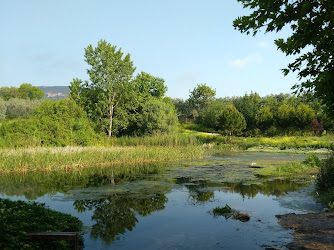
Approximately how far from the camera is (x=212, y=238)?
7359mm

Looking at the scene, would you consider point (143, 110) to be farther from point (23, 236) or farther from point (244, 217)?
point (23, 236)

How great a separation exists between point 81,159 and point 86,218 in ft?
33.4

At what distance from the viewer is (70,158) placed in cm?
1833

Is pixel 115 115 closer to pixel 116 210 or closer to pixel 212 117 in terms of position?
pixel 212 117

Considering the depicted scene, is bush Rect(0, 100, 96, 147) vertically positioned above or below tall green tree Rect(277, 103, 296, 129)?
below

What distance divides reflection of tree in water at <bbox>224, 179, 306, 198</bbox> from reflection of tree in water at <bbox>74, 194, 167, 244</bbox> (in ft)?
11.4

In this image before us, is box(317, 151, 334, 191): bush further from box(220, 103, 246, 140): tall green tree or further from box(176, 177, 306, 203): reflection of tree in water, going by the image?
box(220, 103, 246, 140): tall green tree

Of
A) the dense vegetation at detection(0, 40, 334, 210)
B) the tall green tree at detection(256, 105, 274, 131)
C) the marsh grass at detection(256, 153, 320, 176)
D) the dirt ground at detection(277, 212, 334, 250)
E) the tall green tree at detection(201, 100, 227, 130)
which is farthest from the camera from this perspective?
the tall green tree at detection(201, 100, 227, 130)

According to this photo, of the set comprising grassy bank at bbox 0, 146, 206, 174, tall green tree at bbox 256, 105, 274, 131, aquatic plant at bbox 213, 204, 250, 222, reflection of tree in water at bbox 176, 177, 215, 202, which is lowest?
reflection of tree in water at bbox 176, 177, 215, 202

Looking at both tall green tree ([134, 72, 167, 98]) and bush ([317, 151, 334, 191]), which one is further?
tall green tree ([134, 72, 167, 98])

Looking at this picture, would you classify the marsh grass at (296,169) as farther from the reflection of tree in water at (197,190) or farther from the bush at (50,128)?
the bush at (50,128)

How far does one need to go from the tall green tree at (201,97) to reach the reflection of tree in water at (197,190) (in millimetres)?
49333

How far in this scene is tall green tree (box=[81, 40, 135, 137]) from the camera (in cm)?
3744

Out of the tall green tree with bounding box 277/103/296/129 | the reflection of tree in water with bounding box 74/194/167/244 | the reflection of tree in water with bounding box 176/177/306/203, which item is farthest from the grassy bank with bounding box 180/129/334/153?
the reflection of tree in water with bounding box 74/194/167/244
